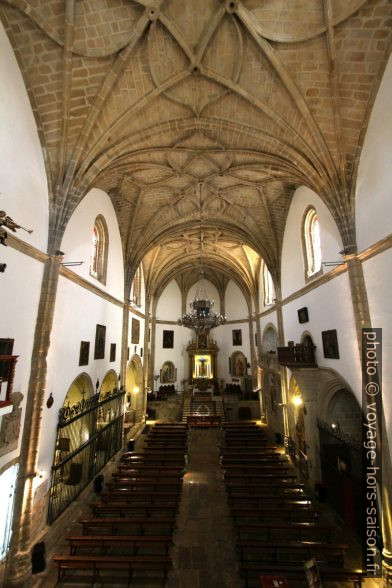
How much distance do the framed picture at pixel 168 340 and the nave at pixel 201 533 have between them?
15038mm

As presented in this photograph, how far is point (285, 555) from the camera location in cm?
725

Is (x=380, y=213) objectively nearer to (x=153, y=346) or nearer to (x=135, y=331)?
(x=135, y=331)

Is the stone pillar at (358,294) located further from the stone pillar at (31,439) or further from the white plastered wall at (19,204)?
the white plastered wall at (19,204)

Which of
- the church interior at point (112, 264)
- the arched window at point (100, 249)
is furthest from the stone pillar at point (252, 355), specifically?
the arched window at point (100, 249)

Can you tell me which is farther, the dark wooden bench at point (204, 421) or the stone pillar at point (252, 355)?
the stone pillar at point (252, 355)

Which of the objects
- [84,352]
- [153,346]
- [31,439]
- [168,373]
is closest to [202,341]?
[168,373]

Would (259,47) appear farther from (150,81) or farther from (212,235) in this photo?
(212,235)

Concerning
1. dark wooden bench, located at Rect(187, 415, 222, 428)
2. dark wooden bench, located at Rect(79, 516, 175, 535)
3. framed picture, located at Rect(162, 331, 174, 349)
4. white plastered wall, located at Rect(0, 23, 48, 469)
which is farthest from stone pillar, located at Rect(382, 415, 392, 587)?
framed picture, located at Rect(162, 331, 174, 349)

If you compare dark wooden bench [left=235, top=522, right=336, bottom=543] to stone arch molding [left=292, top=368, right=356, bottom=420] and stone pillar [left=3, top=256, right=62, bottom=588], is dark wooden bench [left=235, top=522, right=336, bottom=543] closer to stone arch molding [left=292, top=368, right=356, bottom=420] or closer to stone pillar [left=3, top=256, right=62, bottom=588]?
stone arch molding [left=292, top=368, right=356, bottom=420]

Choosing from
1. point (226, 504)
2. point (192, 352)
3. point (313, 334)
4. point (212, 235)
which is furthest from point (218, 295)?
point (226, 504)

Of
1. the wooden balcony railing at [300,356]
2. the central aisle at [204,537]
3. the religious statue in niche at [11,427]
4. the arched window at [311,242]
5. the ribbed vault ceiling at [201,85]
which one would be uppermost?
the ribbed vault ceiling at [201,85]

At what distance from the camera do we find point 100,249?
13375 millimetres

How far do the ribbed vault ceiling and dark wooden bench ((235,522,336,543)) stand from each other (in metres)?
7.86

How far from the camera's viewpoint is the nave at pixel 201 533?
6535 millimetres
